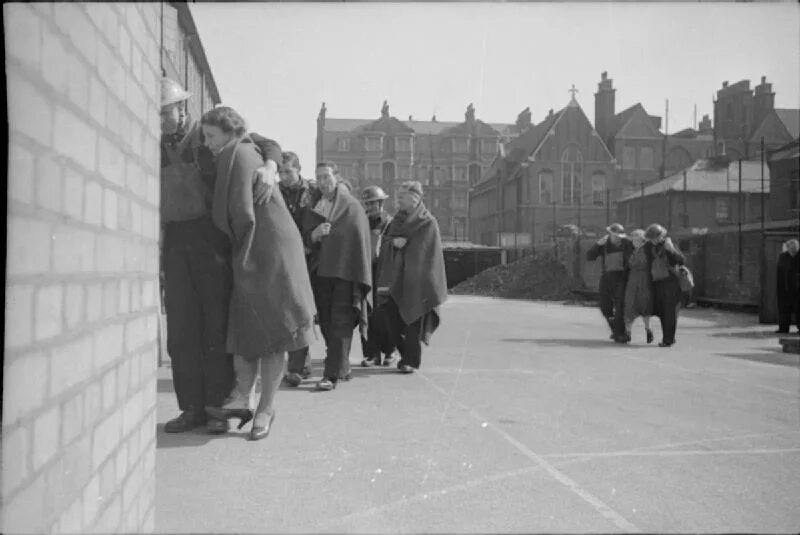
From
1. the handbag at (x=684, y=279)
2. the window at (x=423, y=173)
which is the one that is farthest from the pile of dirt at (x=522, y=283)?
the handbag at (x=684, y=279)

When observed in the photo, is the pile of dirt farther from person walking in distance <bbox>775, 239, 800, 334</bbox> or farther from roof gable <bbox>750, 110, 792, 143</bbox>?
roof gable <bbox>750, 110, 792, 143</bbox>

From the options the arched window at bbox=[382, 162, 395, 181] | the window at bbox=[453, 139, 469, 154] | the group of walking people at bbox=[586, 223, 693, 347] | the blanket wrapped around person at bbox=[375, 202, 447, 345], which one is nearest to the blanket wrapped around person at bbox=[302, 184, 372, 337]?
the blanket wrapped around person at bbox=[375, 202, 447, 345]

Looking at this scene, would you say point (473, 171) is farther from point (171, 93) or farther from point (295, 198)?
point (171, 93)

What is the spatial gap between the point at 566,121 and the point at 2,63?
47763 millimetres

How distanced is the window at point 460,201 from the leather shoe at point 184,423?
1086 centimetres

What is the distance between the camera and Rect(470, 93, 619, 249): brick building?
3791 cm

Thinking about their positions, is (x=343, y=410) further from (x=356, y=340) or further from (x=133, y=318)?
(x=356, y=340)

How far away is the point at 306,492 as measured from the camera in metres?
3.54

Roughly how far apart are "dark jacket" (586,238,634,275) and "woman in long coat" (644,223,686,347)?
1.17 feet

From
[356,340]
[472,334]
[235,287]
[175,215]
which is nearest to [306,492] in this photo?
[235,287]

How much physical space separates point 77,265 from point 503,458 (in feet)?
9.65

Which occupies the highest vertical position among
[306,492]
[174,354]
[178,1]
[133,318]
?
[178,1]

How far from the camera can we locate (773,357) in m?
10.3

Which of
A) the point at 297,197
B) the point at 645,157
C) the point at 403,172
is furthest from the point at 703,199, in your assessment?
the point at 297,197
